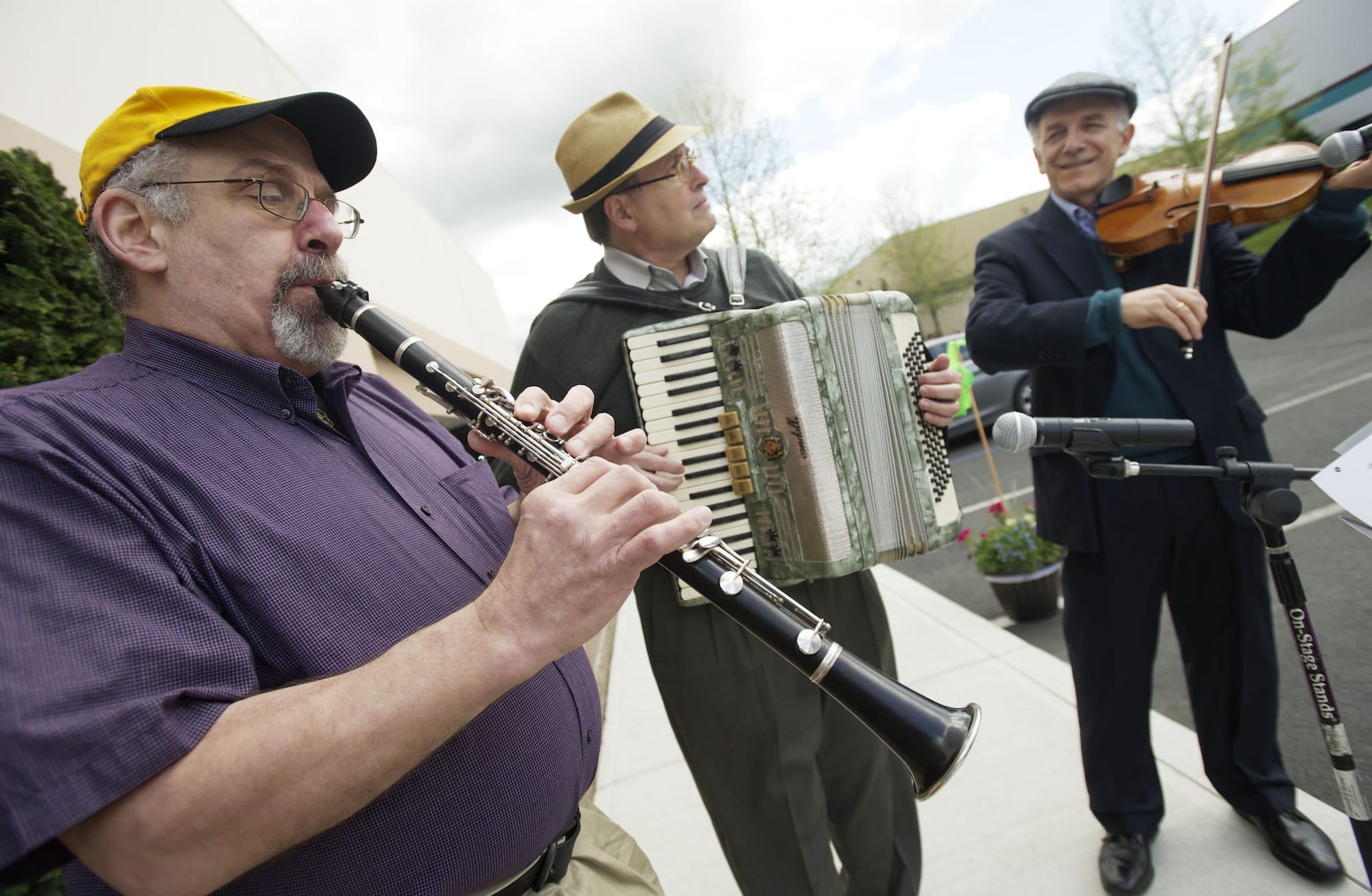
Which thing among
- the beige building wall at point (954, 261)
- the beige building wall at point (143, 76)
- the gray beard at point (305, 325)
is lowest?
the beige building wall at point (954, 261)

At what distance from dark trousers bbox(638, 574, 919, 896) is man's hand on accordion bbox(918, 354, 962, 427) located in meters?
0.54

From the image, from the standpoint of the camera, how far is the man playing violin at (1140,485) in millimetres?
2172

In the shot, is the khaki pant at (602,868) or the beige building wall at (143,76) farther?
the beige building wall at (143,76)

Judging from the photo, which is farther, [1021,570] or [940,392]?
[1021,570]

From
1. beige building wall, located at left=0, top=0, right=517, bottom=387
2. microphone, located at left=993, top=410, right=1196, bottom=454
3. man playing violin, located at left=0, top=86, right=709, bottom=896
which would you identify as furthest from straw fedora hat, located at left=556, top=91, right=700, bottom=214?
beige building wall, located at left=0, top=0, right=517, bottom=387

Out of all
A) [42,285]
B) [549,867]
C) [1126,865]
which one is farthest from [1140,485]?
[42,285]

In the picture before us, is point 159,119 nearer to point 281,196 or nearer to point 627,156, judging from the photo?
point 281,196

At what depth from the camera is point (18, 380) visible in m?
1.84

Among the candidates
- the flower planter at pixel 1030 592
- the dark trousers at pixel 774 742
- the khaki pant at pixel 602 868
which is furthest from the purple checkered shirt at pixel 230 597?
the flower planter at pixel 1030 592

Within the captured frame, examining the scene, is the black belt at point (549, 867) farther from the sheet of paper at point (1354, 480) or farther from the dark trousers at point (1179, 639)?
the dark trousers at point (1179, 639)

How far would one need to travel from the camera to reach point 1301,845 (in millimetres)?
2156

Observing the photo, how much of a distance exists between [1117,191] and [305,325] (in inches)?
92.9

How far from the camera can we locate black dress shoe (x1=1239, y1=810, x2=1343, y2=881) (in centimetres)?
210

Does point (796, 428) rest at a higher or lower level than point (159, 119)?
lower
